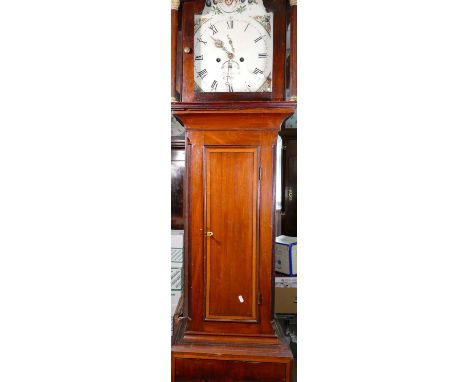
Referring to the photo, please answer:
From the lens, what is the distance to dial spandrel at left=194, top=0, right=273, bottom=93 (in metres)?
1.08

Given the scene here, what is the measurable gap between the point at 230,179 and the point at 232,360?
702mm

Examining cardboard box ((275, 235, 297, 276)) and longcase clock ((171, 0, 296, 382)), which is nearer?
longcase clock ((171, 0, 296, 382))

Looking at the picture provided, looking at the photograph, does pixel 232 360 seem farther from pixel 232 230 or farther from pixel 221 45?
pixel 221 45

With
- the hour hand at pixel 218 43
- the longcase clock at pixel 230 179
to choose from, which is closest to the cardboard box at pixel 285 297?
the longcase clock at pixel 230 179

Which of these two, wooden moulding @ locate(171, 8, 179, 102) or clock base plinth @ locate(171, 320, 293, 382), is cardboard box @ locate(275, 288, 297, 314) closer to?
clock base plinth @ locate(171, 320, 293, 382)

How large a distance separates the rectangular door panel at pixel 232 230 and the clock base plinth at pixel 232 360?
11 centimetres

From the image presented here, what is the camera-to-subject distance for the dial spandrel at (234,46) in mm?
1083

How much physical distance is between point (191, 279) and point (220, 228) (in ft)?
0.79

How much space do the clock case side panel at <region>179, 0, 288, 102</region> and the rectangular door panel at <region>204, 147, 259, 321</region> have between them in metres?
0.21

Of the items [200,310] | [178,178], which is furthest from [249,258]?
[178,178]

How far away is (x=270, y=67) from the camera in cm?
109

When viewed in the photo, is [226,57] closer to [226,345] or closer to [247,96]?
[247,96]

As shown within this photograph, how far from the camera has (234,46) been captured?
108cm

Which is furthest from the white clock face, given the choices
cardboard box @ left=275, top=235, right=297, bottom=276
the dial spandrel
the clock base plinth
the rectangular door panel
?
cardboard box @ left=275, top=235, right=297, bottom=276
